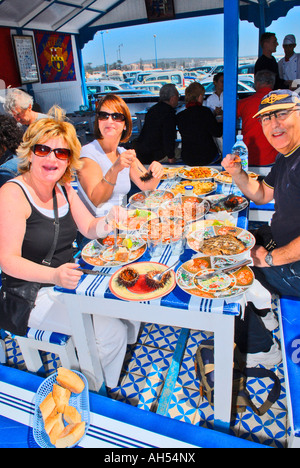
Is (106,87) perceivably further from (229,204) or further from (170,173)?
(229,204)

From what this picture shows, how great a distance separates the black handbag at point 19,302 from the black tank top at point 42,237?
0.03 metres

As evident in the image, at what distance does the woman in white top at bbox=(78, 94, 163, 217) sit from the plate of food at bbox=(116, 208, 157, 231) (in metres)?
0.34

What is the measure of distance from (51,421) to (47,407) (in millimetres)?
60

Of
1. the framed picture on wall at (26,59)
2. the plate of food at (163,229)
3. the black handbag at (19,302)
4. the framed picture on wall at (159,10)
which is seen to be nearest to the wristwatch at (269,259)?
the plate of food at (163,229)

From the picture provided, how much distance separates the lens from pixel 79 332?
179 cm

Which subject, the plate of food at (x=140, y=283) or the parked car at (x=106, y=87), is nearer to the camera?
the plate of food at (x=140, y=283)

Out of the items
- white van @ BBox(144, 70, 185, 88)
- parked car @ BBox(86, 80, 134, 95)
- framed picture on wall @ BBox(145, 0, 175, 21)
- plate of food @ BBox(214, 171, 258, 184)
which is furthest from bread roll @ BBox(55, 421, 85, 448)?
white van @ BBox(144, 70, 185, 88)

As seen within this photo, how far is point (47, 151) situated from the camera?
72.1 inches

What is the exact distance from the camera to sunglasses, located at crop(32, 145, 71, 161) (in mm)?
1815

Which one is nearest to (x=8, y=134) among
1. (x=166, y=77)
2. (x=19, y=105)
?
(x=19, y=105)

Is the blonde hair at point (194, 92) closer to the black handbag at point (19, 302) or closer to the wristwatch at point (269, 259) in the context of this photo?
the wristwatch at point (269, 259)

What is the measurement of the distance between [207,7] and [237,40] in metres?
7.34

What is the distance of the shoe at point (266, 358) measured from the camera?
7.39ft

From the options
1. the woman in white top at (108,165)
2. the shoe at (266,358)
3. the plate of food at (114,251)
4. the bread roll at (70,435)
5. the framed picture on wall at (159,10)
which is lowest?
the shoe at (266,358)
